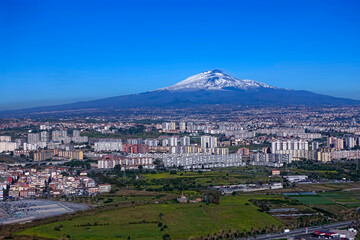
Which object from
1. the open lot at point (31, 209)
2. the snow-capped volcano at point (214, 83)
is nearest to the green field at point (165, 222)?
the open lot at point (31, 209)

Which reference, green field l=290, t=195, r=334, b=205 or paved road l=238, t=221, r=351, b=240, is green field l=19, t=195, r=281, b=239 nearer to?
paved road l=238, t=221, r=351, b=240

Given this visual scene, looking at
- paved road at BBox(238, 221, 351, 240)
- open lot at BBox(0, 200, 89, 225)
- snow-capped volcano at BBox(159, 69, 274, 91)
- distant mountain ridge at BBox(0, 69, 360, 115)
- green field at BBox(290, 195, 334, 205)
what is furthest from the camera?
snow-capped volcano at BBox(159, 69, 274, 91)

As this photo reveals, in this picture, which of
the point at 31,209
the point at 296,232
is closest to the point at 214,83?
the point at 31,209


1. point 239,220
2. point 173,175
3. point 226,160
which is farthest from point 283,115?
point 239,220

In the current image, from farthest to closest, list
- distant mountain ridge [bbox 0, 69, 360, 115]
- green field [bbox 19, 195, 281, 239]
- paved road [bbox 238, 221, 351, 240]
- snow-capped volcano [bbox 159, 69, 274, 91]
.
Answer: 1. snow-capped volcano [bbox 159, 69, 274, 91]
2. distant mountain ridge [bbox 0, 69, 360, 115]
3. green field [bbox 19, 195, 281, 239]
4. paved road [bbox 238, 221, 351, 240]

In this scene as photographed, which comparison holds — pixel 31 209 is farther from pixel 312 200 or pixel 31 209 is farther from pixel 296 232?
pixel 312 200

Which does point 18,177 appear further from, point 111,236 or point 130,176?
point 111,236

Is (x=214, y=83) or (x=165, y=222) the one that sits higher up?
(x=214, y=83)

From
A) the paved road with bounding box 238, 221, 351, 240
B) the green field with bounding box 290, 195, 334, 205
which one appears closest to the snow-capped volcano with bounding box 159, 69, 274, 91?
the green field with bounding box 290, 195, 334, 205
